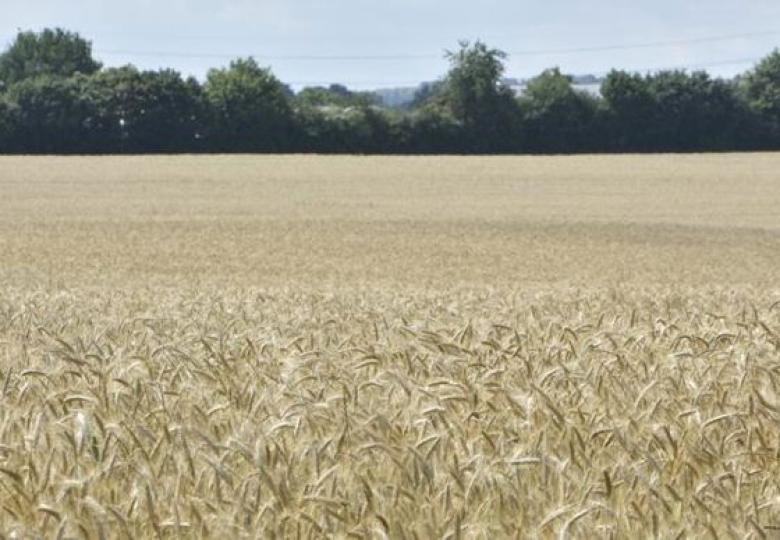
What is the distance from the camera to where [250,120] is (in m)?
72.8

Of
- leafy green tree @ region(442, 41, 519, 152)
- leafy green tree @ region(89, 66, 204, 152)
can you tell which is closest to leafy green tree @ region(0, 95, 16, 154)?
leafy green tree @ region(89, 66, 204, 152)

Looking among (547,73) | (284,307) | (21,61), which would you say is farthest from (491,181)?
(21,61)

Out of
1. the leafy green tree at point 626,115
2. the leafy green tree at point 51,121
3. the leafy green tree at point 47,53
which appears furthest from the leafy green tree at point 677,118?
the leafy green tree at point 47,53

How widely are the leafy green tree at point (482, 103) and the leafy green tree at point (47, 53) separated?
5104cm

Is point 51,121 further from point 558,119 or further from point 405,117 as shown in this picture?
point 558,119

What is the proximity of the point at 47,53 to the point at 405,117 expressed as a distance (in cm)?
6266

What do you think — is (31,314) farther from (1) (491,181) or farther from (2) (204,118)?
(2) (204,118)

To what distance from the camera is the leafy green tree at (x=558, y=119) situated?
7281 cm

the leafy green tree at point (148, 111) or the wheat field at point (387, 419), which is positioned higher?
the wheat field at point (387, 419)

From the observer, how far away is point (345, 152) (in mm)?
70438

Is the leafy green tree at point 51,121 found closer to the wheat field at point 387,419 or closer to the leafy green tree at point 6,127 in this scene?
the leafy green tree at point 6,127

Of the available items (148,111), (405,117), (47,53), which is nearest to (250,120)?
(148,111)

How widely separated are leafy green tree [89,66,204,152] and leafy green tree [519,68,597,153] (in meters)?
14.9

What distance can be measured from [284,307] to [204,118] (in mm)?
64388
